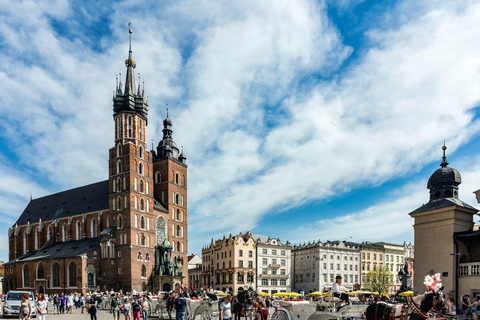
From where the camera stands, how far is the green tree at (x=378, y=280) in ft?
218

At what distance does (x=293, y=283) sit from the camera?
75125 millimetres

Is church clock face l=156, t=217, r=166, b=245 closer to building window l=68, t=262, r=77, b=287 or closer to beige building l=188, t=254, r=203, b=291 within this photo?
building window l=68, t=262, r=77, b=287

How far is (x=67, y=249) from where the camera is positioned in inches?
2195

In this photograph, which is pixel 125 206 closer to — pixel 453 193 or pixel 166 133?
pixel 166 133

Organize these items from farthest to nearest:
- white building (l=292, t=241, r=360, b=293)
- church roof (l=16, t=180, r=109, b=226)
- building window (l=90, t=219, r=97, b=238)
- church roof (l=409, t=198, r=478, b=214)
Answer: white building (l=292, t=241, r=360, b=293) < church roof (l=16, t=180, r=109, b=226) < building window (l=90, t=219, r=97, b=238) < church roof (l=409, t=198, r=478, b=214)

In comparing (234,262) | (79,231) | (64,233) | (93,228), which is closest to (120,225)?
(93,228)

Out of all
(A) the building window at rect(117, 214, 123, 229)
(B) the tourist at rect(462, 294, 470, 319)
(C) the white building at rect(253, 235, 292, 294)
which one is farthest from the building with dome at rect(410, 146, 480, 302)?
(C) the white building at rect(253, 235, 292, 294)

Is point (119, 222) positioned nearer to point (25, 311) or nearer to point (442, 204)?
point (25, 311)

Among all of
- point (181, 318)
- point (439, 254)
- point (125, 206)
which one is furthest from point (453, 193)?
point (125, 206)

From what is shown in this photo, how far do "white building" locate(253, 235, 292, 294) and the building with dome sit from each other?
40.7m

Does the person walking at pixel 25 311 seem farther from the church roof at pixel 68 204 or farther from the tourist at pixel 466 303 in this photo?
the church roof at pixel 68 204

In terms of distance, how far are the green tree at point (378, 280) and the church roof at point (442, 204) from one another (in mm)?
40987

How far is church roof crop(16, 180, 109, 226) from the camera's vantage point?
6147 centimetres

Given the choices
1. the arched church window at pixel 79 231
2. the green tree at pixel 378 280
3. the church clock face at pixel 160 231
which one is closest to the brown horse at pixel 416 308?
the church clock face at pixel 160 231
